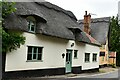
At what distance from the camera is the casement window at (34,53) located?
→ 19938mm

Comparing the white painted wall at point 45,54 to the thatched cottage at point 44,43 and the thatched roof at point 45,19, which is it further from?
the thatched roof at point 45,19

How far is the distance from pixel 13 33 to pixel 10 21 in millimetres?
877

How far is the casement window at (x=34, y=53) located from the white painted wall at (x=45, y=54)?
0.31 m

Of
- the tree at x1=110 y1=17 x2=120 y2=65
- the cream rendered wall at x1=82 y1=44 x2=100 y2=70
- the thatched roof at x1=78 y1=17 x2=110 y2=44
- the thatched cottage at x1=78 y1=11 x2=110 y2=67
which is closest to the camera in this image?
the cream rendered wall at x1=82 y1=44 x2=100 y2=70

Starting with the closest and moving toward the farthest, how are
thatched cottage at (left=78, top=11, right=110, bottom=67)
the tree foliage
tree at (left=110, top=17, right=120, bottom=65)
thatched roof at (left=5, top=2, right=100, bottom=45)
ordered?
1. the tree foliage
2. thatched roof at (left=5, top=2, right=100, bottom=45)
3. thatched cottage at (left=78, top=11, right=110, bottom=67)
4. tree at (left=110, top=17, right=120, bottom=65)

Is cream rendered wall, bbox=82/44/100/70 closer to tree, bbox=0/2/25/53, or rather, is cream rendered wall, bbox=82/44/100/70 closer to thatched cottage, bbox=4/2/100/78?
thatched cottage, bbox=4/2/100/78

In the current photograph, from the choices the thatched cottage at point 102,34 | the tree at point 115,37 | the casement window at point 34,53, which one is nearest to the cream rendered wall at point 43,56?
the casement window at point 34,53

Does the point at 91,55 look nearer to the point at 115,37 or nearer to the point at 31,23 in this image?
the point at 31,23

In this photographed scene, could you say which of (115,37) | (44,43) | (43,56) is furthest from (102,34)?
(43,56)

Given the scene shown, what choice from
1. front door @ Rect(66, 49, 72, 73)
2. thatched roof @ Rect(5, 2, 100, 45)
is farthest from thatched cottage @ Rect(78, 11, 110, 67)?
front door @ Rect(66, 49, 72, 73)

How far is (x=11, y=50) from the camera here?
17734 millimetres

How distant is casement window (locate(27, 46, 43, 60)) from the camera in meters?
19.9

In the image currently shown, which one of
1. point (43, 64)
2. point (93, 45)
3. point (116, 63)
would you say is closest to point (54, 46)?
point (43, 64)

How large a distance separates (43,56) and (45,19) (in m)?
2.97
